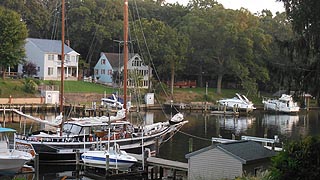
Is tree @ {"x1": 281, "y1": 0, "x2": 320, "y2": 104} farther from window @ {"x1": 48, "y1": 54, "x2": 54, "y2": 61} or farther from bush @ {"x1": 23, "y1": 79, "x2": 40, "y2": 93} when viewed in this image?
window @ {"x1": 48, "y1": 54, "x2": 54, "y2": 61}

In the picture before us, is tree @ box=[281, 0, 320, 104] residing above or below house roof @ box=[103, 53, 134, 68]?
below

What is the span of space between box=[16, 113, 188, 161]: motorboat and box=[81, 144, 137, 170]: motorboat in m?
1.14

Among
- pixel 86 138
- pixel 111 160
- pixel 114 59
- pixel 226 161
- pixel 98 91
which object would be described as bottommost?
pixel 111 160

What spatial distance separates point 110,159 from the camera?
101 feet

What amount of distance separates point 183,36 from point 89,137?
55070 millimetres

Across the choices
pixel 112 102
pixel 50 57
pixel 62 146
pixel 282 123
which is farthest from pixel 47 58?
pixel 62 146

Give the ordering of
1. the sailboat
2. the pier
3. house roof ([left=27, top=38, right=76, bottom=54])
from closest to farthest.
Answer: the pier, the sailboat, house roof ([left=27, top=38, right=76, bottom=54])

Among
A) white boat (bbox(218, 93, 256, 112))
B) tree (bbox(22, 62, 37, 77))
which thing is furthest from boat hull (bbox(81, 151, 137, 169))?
tree (bbox(22, 62, 37, 77))

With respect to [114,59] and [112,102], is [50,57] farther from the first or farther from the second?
[112,102]

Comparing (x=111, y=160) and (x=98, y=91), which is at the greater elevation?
(x=98, y=91)

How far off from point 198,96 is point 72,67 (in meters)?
23.7

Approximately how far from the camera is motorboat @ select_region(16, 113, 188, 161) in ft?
113

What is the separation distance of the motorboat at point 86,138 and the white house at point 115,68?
46.4 metres

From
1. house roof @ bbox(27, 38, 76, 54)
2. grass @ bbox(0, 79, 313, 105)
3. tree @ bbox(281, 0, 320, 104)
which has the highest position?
house roof @ bbox(27, 38, 76, 54)
